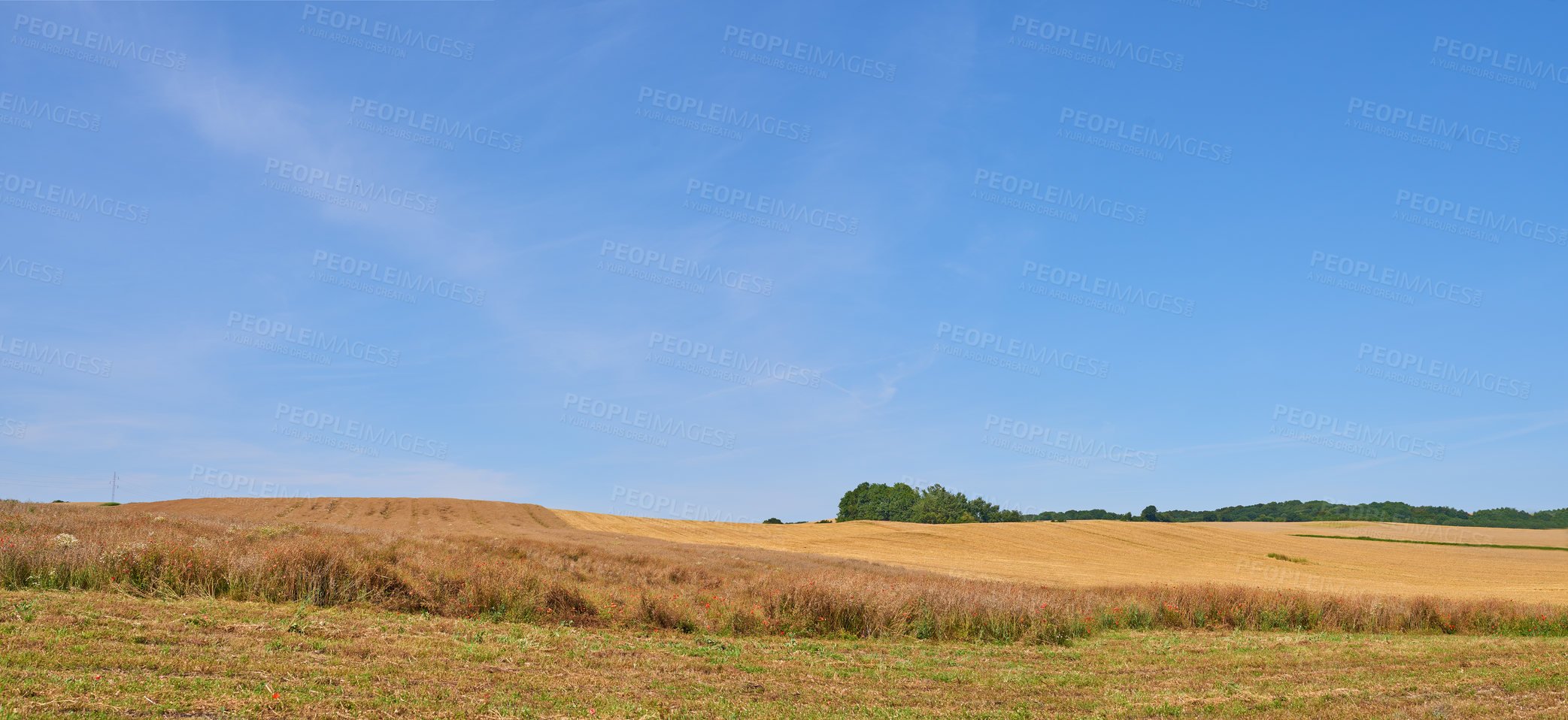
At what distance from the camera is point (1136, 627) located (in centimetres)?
2155

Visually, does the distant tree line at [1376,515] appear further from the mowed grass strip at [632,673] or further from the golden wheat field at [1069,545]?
the mowed grass strip at [632,673]

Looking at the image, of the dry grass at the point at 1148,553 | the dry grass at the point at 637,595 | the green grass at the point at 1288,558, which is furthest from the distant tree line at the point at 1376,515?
the dry grass at the point at 637,595

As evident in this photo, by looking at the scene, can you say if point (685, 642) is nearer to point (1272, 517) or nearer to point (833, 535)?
point (833, 535)

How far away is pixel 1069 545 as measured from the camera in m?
65.2

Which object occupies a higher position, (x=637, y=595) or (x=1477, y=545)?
(x=637, y=595)

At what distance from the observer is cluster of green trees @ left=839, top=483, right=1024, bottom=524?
399 feet

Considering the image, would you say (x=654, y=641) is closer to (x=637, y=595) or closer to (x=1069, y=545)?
(x=637, y=595)

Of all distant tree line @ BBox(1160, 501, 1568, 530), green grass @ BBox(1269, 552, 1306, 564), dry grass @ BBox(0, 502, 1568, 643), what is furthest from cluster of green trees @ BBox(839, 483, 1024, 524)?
dry grass @ BBox(0, 502, 1568, 643)

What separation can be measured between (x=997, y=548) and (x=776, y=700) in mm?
53744

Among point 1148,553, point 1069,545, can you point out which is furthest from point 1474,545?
point 1069,545

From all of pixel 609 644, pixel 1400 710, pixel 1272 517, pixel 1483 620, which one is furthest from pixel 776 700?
pixel 1272 517

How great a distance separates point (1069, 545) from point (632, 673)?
194 ft

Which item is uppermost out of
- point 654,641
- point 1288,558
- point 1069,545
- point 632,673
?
point 632,673

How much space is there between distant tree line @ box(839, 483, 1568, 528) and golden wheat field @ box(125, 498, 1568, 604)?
31.1 m
